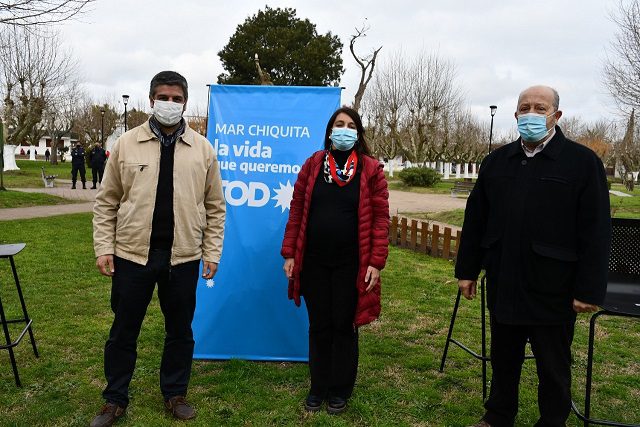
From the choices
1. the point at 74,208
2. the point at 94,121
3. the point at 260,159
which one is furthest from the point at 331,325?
the point at 94,121

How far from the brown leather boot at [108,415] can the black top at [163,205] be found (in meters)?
1.05

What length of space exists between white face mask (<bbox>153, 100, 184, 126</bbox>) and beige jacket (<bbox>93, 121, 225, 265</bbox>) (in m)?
0.11

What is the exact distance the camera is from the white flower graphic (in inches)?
158

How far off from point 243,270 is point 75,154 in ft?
61.5

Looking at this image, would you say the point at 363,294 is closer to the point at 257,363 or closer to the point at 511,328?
the point at 511,328

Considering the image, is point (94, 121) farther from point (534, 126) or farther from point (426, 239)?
point (534, 126)

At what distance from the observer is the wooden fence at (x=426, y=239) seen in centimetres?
904

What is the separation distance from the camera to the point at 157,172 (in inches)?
118

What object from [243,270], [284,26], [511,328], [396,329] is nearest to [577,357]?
[396,329]

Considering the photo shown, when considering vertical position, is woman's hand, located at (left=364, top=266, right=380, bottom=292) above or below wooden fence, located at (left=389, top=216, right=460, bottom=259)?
above

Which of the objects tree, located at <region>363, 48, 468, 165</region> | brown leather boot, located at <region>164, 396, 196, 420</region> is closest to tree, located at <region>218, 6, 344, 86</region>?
tree, located at <region>363, 48, 468, 165</region>

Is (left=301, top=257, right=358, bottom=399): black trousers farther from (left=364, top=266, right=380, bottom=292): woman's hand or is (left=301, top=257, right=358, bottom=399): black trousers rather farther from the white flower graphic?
the white flower graphic

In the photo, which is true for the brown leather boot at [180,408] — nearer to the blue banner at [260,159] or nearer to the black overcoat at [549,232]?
the blue banner at [260,159]

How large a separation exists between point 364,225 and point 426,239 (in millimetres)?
6572
